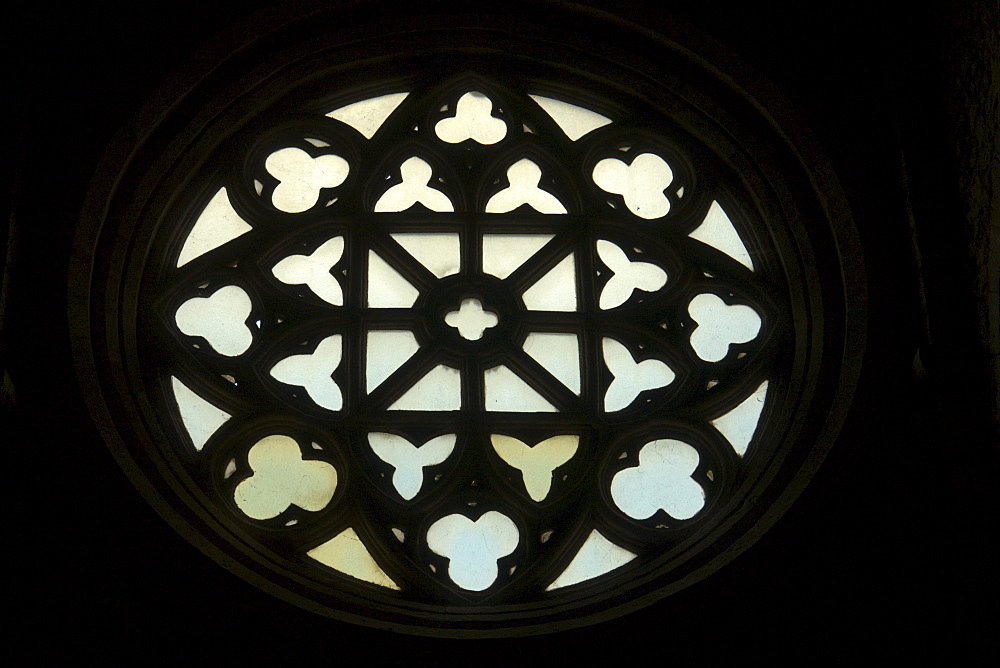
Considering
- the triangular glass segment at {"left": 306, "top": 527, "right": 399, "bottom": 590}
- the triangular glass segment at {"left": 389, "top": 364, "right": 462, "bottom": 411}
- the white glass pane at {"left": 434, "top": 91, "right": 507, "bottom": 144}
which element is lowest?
the triangular glass segment at {"left": 306, "top": 527, "right": 399, "bottom": 590}

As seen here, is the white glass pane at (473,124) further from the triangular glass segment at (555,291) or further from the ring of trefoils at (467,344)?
the triangular glass segment at (555,291)

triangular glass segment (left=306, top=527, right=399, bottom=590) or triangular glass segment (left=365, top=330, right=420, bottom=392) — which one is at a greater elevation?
triangular glass segment (left=365, top=330, right=420, bottom=392)

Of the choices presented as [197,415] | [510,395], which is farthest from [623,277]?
[197,415]

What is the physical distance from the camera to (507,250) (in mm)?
5871

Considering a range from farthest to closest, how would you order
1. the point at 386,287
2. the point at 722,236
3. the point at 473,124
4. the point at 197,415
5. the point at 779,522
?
the point at 473,124 → the point at 722,236 → the point at 386,287 → the point at 197,415 → the point at 779,522

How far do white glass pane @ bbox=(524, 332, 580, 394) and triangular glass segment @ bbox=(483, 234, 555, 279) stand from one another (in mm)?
279

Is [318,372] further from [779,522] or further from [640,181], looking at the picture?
[779,522]

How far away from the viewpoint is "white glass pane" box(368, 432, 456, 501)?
548cm

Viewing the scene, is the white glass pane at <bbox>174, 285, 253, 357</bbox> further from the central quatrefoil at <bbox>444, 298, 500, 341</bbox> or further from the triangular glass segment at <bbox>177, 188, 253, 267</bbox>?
the central quatrefoil at <bbox>444, 298, 500, 341</bbox>

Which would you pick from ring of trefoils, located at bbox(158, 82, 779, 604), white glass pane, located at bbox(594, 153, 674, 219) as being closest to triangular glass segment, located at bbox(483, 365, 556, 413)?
ring of trefoils, located at bbox(158, 82, 779, 604)

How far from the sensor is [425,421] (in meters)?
5.54

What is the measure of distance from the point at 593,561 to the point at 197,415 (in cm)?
145

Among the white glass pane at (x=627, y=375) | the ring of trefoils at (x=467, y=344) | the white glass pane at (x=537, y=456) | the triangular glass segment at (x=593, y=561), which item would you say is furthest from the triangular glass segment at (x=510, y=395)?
the triangular glass segment at (x=593, y=561)

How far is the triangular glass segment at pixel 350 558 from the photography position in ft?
17.7
